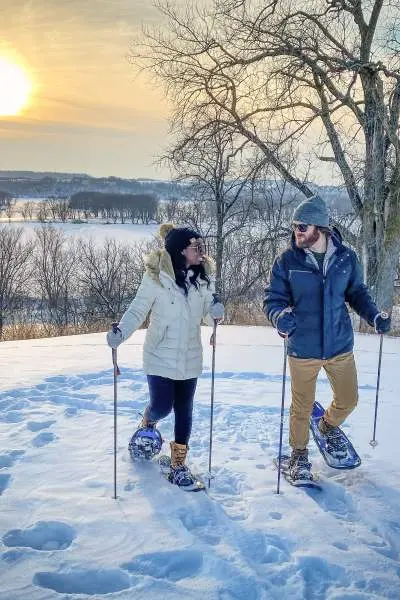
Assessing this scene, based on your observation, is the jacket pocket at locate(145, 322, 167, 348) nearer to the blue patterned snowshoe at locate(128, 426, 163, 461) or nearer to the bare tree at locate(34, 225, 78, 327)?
the blue patterned snowshoe at locate(128, 426, 163, 461)

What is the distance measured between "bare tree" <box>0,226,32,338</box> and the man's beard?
39.7 metres

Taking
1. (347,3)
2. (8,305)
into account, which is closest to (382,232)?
(347,3)

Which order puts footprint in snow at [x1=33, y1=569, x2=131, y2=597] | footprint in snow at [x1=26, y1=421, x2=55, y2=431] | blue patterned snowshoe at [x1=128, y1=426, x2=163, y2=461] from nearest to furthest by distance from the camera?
footprint in snow at [x1=33, y1=569, x2=131, y2=597] → blue patterned snowshoe at [x1=128, y1=426, x2=163, y2=461] → footprint in snow at [x1=26, y1=421, x2=55, y2=431]

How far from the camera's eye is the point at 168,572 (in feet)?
9.46

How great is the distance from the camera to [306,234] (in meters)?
3.71

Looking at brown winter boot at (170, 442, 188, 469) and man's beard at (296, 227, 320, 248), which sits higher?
man's beard at (296, 227, 320, 248)

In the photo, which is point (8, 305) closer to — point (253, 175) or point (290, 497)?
point (253, 175)

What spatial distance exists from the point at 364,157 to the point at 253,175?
111 inches

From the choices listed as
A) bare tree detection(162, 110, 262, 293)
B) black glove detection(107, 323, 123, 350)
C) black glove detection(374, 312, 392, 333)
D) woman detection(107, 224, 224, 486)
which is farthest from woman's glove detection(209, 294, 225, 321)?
bare tree detection(162, 110, 262, 293)

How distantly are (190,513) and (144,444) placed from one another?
0.81 m

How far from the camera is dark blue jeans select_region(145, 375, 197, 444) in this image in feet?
12.8

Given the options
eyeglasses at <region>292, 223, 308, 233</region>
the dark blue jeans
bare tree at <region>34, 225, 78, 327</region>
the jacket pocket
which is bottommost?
bare tree at <region>34, 225, 78, 327</region>

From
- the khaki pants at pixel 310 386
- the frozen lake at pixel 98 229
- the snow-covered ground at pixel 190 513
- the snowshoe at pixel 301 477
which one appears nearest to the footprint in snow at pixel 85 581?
the snow-covered ground at pixel 190 513

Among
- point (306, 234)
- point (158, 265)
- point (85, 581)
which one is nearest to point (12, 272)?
point (158, 265)
